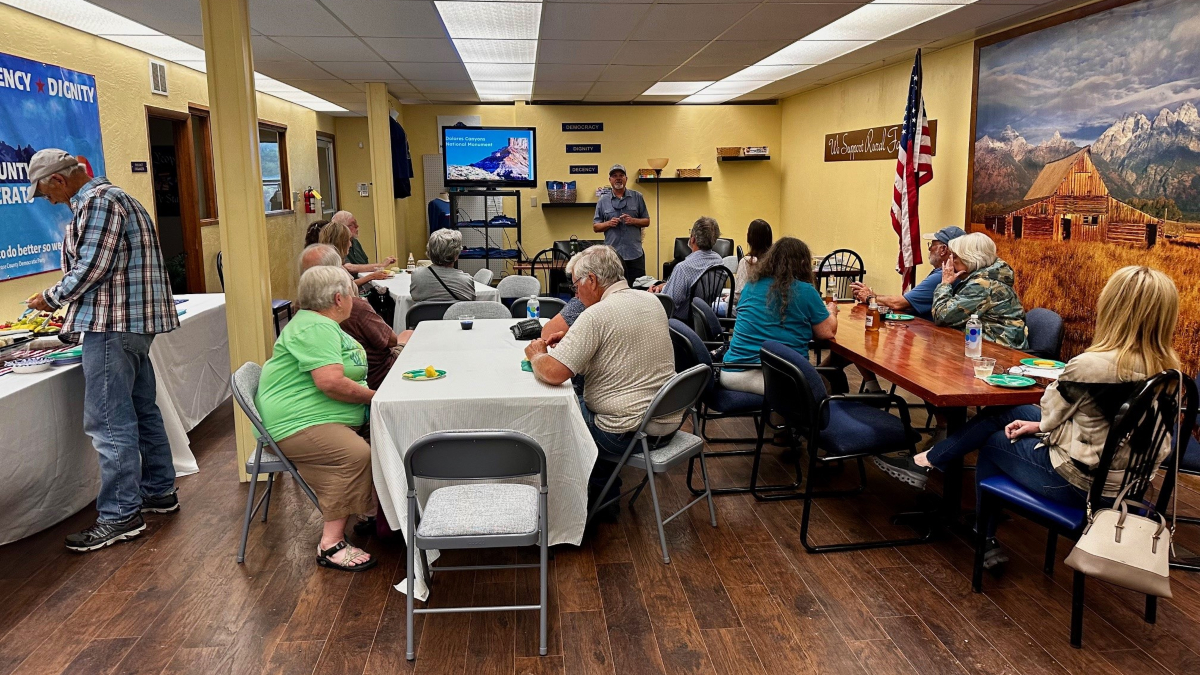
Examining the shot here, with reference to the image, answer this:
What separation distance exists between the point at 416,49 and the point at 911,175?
4332mm

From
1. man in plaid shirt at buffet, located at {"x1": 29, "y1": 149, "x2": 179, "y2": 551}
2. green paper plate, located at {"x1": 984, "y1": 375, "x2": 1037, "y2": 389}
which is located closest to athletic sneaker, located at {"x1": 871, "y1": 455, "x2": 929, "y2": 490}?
green paper plate, located at {"x1": 984, "y1": 375, "x2": 1037, "y2": 389}

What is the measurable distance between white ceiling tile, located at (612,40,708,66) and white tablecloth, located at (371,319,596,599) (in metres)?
4.00

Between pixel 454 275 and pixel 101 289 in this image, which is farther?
pixel 454 275

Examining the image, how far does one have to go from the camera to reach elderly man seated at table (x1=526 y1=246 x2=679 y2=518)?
3176 millimetres

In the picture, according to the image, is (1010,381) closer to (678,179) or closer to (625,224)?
(625,224)

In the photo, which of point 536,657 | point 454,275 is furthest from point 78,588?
point 454,275

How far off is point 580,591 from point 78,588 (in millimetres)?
2000

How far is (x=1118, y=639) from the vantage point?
276 cm

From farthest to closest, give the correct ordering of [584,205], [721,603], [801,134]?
[584,205], [801,134], [721,603]

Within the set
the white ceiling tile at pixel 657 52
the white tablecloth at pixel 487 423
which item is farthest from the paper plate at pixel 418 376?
the white ceiling tile at pixel 657 52

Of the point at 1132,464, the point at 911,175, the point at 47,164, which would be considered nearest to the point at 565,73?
the point at 911,175

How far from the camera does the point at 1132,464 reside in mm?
2561

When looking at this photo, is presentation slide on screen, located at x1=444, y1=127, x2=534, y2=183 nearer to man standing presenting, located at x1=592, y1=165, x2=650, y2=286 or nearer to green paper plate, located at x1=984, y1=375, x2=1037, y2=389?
man standing presenting, located at x1=592, y1=165, x2=650, y2=286

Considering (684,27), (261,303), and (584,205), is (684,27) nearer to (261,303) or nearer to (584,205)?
(261,303)
